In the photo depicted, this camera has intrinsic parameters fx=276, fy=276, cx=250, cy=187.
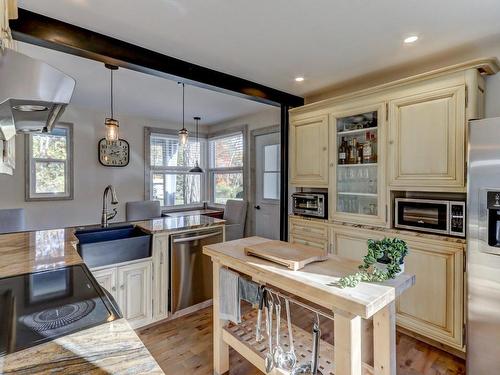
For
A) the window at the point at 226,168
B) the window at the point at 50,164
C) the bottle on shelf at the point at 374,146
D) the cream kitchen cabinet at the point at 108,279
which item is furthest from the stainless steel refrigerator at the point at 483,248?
the window at the point at 50,164

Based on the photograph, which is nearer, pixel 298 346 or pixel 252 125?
pixel 298 346

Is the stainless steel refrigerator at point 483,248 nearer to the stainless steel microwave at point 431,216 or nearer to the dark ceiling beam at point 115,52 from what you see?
the stainless steel microwave at point 431,216

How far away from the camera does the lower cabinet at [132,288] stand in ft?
7.34

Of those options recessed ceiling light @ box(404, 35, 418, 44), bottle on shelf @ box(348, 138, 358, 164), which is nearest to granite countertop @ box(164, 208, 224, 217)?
bottle on shelf @ box(348, 138, 358, 164)

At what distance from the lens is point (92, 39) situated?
2.02 metres

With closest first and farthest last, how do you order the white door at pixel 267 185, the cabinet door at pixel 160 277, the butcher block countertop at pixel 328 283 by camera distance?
the butcher block countertop at pixel 328 283 → the cabinet door at pixel 160 277 → the white door at pixel 267 185

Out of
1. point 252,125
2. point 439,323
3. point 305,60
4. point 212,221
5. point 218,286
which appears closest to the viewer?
point 218,286

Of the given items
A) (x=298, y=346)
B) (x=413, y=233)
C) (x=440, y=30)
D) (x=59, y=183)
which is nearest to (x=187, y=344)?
(x=298, y=346)

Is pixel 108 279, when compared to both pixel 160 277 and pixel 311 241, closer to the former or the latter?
pixel 160 277

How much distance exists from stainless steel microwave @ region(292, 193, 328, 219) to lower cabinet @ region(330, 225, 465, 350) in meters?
0.77

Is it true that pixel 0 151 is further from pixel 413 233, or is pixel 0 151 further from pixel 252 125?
pixel 252 125

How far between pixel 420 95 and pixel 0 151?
9.92ft

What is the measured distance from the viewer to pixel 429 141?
2.23 metres

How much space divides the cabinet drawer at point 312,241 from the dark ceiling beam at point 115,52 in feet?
5.59
